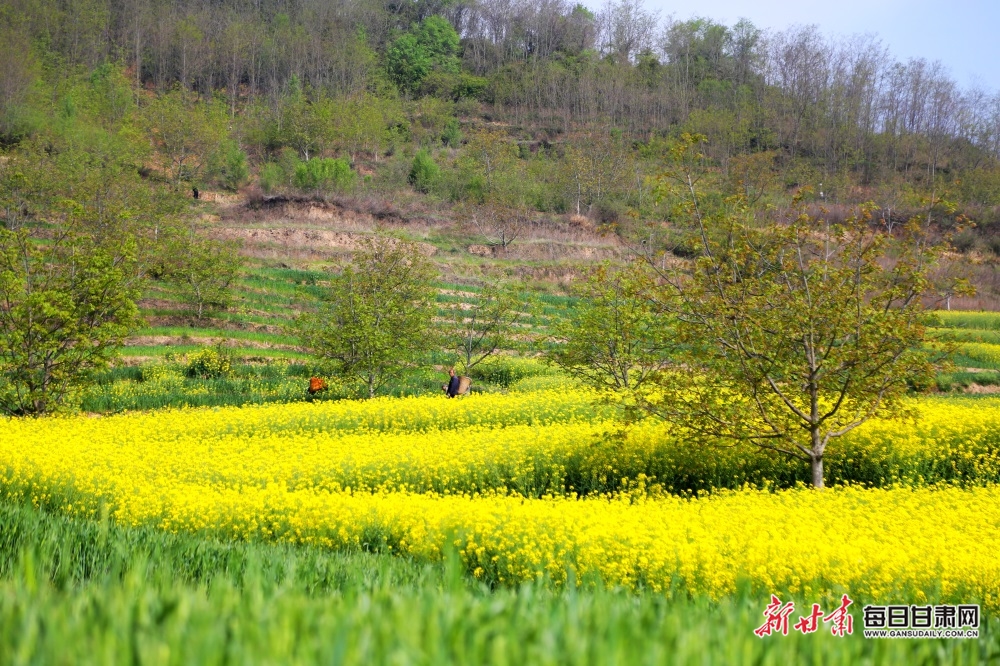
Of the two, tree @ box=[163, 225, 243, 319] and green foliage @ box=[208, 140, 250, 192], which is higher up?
green foliage @ box=[208, 140, 250, 192]

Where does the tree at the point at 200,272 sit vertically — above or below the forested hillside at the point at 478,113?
below

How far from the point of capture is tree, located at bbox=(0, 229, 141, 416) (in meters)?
18.1

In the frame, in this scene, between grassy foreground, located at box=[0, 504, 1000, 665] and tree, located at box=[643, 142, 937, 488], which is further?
tree, located at box=[643, 142, 937, 488]

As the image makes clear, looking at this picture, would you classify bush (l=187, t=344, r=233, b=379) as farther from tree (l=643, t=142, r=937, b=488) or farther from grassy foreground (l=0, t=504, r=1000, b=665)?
grassy foreground (l=0, t=504, r=1000, b=665)

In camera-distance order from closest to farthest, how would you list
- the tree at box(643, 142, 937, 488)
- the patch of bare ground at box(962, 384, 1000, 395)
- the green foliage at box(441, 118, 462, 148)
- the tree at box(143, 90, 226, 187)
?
the tree at box(643, 142, 937, 488), the patch of bare ground at box(962, 384, 1000, 395), the tree at box(143, 90, 226, 187), the green foliage at box(441, 118, 462, 148)

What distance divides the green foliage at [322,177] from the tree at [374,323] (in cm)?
3822

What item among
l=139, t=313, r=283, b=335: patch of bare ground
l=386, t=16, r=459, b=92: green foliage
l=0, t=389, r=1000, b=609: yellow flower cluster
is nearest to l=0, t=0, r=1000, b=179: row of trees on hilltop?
l=386, t=16, r=459, b=92: green foliage

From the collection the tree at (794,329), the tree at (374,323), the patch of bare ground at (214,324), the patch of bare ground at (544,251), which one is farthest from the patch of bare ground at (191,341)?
the tree at (794,329)

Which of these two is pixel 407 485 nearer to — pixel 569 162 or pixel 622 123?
pixel 569 162

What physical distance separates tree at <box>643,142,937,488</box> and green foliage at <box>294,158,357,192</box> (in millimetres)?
54912

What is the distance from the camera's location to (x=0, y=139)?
60781 millimetres

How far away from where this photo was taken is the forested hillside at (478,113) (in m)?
63.7

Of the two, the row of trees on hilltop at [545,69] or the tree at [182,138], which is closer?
the tree at [182,138]

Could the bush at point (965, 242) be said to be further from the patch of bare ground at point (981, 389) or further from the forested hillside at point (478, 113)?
the patch of bare ground at point (981, 389)
